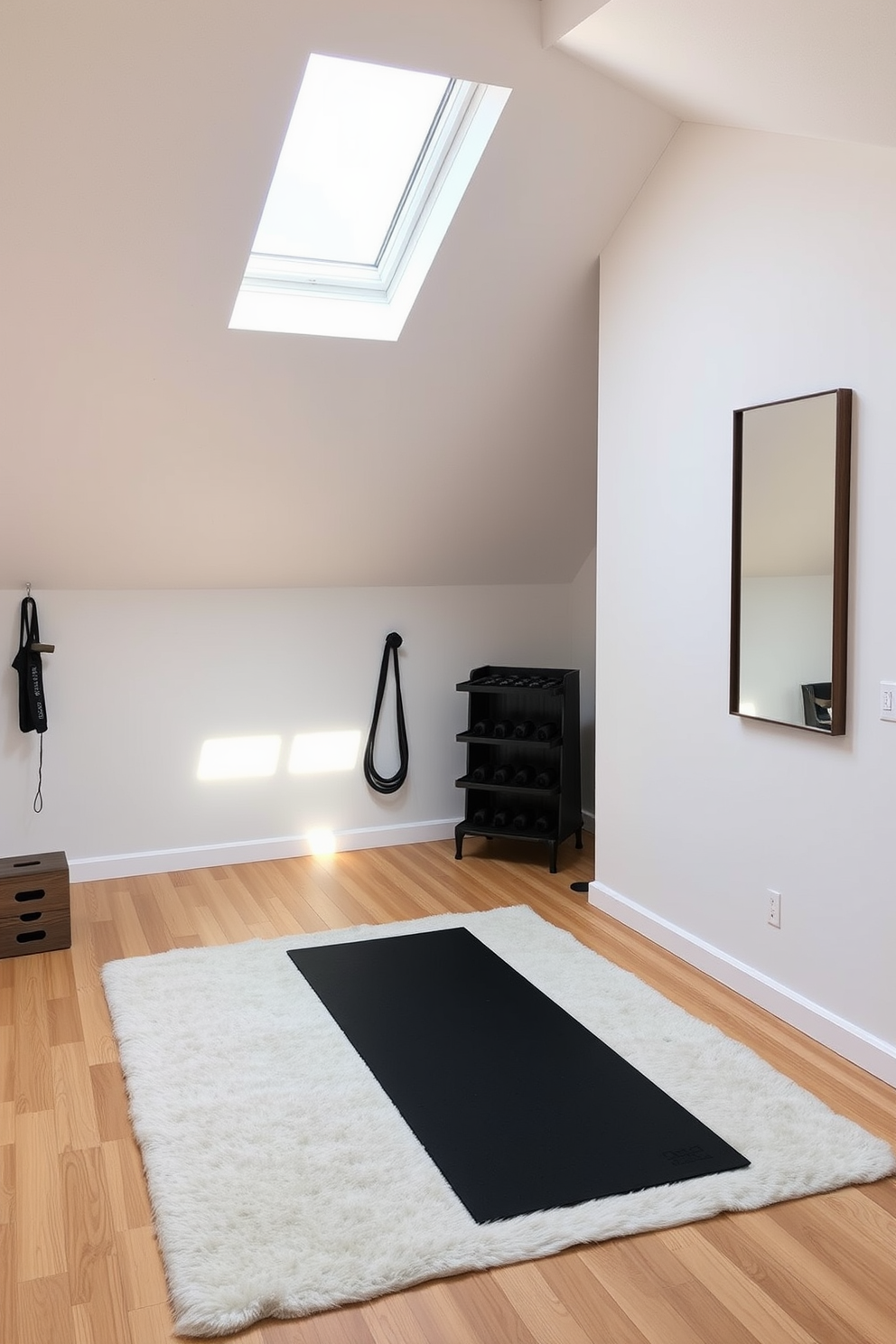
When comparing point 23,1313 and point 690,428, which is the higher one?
point 690,428

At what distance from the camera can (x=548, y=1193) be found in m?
2.40

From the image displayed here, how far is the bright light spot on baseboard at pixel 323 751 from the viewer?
5.14m

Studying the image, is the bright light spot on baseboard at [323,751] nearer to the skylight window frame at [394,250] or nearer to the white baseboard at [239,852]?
the white baseboard at [239,852]

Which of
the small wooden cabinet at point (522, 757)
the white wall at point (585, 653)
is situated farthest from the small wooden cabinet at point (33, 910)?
the white wall at point (585, 653)

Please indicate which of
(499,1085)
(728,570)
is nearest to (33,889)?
(499,1085)

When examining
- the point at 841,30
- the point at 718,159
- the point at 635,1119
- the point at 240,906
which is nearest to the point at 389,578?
the point at 240,906

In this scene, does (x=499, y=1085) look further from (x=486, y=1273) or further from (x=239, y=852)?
(x=239, y=852)

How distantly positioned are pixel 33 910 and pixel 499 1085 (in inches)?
74.3

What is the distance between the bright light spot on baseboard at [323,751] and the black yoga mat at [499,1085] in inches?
53.1

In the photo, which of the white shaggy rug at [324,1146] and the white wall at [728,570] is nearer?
the white shaggy rug at [324,1146]

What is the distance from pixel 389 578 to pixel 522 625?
2.48 ft

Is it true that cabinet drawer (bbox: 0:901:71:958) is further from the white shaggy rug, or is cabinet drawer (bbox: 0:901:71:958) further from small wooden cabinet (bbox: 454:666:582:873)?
small wooden cabinet (bbox: 454:666:582:873)

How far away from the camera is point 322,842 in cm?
Answer: 518

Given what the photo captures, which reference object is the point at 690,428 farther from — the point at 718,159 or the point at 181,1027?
the point at 181,1027
